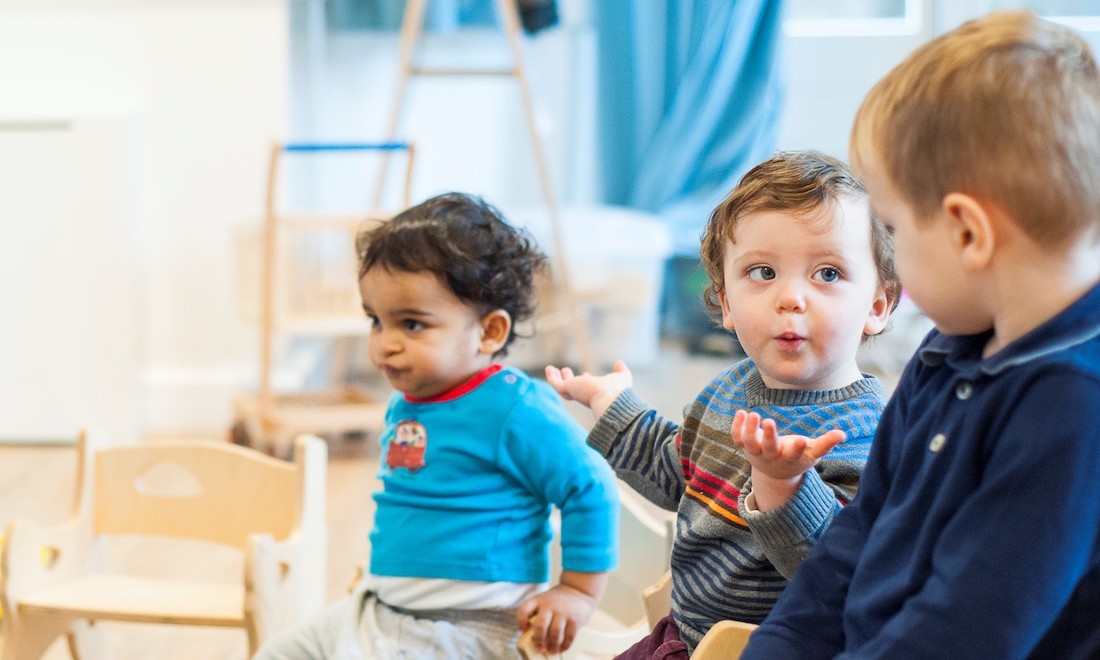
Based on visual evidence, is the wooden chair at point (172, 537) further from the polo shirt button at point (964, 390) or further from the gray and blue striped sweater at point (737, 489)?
the polo shirt button at point (964, 390)

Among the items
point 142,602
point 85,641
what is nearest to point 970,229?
point 142,602

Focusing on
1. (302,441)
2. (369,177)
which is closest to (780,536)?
(302,441)

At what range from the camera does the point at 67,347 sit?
2953mm

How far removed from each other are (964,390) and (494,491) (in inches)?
23.2

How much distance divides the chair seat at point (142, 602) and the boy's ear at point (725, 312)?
2.12 feet

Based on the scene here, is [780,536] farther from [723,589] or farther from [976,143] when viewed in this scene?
[976,143]

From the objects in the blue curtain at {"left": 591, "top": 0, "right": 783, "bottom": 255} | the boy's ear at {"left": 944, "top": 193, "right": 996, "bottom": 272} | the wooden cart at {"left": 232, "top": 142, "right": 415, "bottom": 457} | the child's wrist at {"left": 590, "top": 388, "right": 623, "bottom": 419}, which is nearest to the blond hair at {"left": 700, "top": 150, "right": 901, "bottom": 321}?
the child's wrist at {"left": 590, "top": 388, "right": 623, "bottom": 419}

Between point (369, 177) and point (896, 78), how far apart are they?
3208 millimetres

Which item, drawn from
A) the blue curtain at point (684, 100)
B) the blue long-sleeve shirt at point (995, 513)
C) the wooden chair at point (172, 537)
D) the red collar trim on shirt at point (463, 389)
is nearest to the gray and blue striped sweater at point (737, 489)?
the blue long-sleeve shirt at point (995, 513)

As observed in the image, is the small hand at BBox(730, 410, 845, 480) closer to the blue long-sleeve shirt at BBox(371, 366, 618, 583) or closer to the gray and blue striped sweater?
the gray and blue striped sweater

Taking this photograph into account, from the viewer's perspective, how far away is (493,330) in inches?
47.3

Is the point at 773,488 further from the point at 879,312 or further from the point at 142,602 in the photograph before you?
the point at 142,602

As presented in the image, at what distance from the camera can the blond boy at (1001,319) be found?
571 mm

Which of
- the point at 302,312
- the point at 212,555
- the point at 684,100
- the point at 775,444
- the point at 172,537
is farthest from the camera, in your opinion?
the point at 684,100
